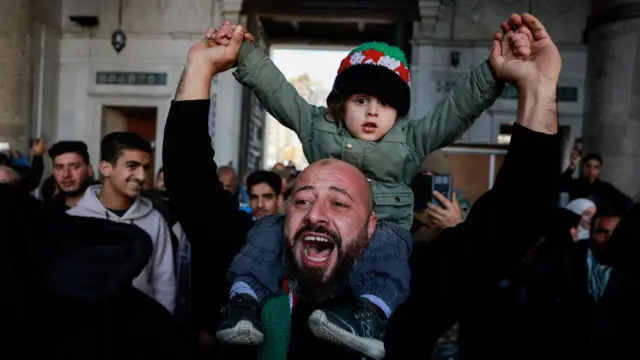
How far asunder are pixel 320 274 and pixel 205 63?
0.80 m

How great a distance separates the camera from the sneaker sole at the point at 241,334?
183cm

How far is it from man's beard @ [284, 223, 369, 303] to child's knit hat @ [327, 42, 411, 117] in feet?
2.04

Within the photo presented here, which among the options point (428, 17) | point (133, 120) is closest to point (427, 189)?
point (428, 17)

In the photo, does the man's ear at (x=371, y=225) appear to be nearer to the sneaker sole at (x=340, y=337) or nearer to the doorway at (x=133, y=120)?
the sneaker sole at (x=340, y=337)

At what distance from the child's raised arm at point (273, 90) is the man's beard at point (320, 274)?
22.7 inches

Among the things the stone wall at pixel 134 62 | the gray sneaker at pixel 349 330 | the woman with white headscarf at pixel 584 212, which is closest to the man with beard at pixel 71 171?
the gray sneaker at pixel 349 330

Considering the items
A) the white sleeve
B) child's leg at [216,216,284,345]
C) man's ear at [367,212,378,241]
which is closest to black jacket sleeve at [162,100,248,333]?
child's leg at [216,216,284,345]

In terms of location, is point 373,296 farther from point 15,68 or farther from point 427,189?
point 15,68

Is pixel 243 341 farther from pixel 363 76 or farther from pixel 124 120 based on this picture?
pixel 124 120

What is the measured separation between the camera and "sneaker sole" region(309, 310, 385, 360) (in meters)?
1.81

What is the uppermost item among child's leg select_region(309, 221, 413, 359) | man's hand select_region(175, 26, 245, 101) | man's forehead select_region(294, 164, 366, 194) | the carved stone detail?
the carved stone detail

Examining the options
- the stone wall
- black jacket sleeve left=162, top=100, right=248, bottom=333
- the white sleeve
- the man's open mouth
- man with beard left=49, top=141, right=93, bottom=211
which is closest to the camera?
the man's open mouth

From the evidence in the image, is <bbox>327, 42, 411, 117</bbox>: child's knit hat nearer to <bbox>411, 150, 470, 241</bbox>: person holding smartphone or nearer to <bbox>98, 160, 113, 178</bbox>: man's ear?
<bbox>411, 150, 470, 241</bbox>: person holding smartphone

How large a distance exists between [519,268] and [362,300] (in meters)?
3.48
